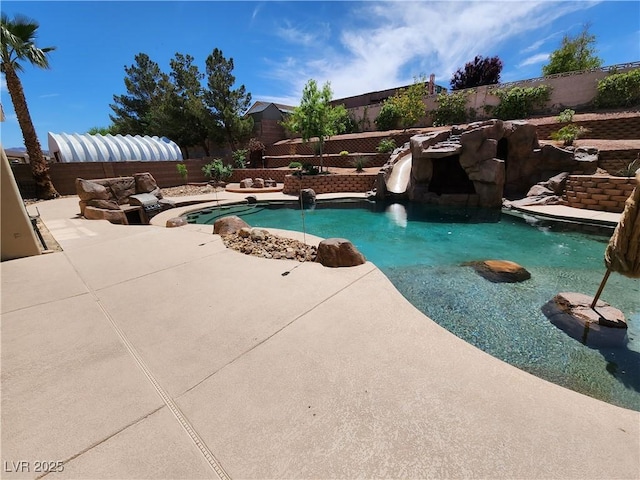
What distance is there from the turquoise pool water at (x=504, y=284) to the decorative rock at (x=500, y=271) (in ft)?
0.52

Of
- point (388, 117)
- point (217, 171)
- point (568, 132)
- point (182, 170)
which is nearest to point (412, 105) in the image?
point (388, 117)

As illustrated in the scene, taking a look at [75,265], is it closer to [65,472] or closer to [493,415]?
[65,472]

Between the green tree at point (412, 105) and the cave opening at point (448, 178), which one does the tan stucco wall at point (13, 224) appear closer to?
the cave opening at point (448, 178)

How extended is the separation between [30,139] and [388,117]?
20.4 meters

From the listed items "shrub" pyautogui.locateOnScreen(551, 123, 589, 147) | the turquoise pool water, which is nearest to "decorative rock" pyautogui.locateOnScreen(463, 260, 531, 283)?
the turquoise pool water

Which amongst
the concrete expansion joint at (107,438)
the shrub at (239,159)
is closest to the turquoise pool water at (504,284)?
the concrete expansion joint at (107,438)

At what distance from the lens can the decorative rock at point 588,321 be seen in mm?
2912

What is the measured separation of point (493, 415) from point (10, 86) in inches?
673

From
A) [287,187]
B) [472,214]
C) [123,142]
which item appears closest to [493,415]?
[472,214]

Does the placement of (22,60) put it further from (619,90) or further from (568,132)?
(619,90)

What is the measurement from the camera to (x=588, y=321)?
3104mm

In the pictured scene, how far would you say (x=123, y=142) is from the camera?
654 inches

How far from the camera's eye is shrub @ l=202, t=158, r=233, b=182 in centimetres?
1700

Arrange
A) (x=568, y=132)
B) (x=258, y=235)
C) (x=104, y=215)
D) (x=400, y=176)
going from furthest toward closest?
(x=400, y=176)
(x=568, y=132)
(x=104, y=215)
(x=258, y=235)
